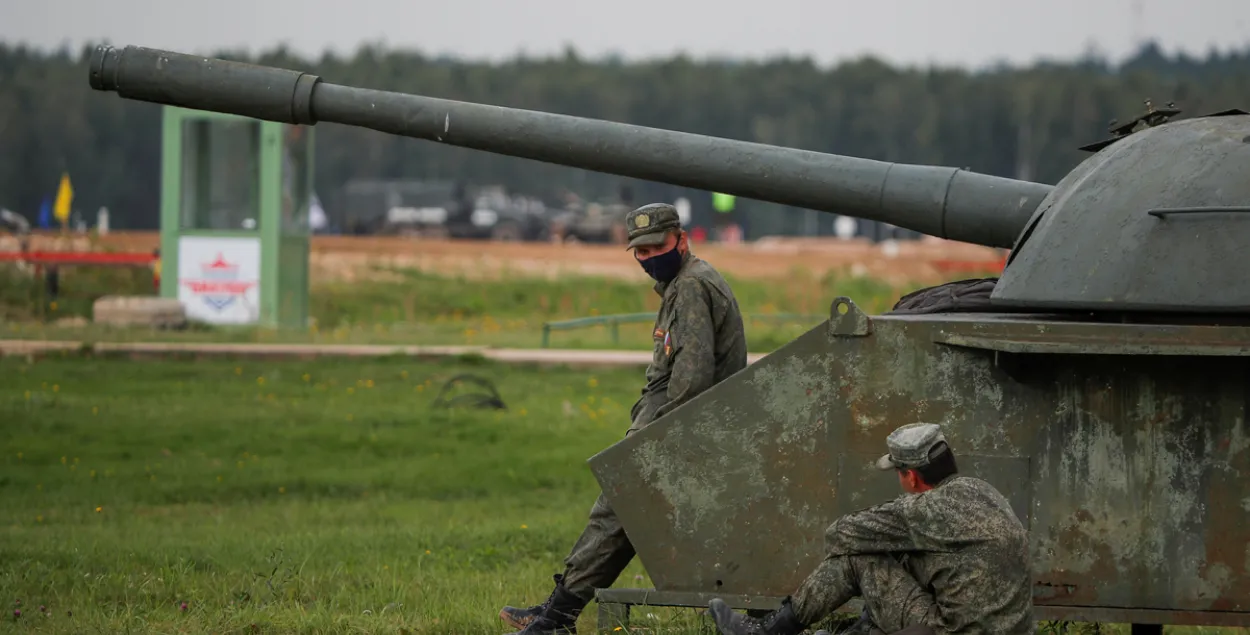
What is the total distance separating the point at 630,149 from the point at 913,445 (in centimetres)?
217

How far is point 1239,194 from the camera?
618 cm

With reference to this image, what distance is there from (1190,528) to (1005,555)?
34.9 inches

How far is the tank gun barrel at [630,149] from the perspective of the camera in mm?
7207

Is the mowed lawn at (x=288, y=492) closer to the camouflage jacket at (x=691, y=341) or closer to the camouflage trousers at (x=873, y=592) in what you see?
the camouflage jacket at (x=691, y=341)

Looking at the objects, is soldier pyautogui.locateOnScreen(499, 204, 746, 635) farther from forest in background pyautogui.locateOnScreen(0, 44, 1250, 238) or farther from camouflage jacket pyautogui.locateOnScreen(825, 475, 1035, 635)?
forest in background pyautogui.locateOnScreen(0, 44, 1250, 238)

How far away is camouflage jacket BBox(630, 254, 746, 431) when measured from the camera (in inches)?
268

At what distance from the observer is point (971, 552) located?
563cm

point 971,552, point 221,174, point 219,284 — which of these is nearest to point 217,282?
point 219,284

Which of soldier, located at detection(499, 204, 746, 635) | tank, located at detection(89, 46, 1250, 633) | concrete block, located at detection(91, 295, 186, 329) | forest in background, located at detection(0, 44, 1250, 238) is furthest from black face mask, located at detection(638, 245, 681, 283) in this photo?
forest in background, located at detection(0, 44, 1250, 238)

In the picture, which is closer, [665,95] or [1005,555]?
[1005,555]

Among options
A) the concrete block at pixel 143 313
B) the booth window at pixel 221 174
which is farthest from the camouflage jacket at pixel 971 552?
the booth window at pixel 221 174

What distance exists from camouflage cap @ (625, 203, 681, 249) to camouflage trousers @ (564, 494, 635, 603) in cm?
102

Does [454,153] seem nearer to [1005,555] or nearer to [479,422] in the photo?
[479,422]

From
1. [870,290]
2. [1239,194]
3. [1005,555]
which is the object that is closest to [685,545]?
[1005,555]
